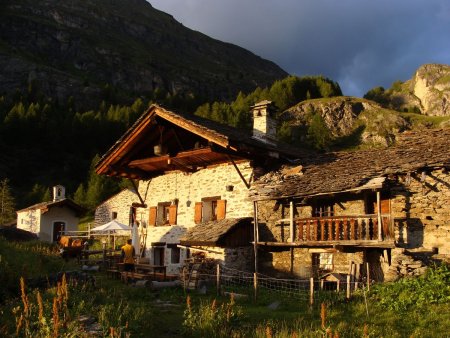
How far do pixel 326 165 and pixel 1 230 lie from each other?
84.1ft

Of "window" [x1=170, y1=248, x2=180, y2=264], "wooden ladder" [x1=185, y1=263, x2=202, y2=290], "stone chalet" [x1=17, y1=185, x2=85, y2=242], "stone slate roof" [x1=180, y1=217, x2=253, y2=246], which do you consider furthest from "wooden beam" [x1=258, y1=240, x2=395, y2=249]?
"stone chalet" [x1=17, y1=185, x2=85, y2=242]

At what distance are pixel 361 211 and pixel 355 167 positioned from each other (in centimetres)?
172

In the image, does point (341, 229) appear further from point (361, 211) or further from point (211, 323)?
point (211, 323)

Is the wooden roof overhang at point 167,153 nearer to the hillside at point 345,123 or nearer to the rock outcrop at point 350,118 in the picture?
the hillside at point 345,123

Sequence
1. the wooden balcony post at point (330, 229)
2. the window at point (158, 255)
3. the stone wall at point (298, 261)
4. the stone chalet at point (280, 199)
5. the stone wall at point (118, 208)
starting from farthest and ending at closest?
1. the stone wall at point (118, 208)
2. the window at point (158, 255)
3. the stone wall at point (298, 261)
4. the wooden balcony post at point (330, 229)
5. the stone chalet at point (280, 199)

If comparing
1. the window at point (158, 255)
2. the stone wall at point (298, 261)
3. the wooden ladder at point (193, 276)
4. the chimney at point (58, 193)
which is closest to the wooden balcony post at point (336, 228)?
the stone wall at point (298, 261)

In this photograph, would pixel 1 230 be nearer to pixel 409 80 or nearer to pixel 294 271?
pixel 294 271

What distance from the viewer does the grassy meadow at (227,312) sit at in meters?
7.84

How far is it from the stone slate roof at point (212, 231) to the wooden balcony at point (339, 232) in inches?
51.2

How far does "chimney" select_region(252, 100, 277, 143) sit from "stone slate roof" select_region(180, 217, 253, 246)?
4359mm

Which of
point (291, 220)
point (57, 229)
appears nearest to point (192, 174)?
point (291, 220)

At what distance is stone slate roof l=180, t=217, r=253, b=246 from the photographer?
16803mm

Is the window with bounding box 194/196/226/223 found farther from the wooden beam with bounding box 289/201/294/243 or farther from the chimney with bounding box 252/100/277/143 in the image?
the wooden beam with bounding box 289/201/294/243

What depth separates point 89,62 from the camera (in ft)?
458
